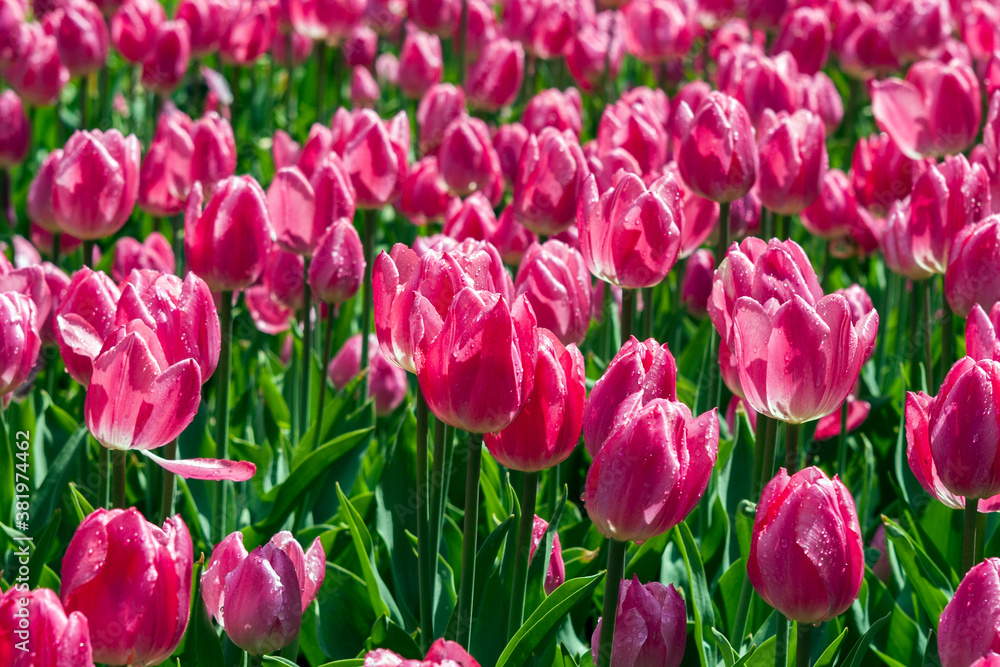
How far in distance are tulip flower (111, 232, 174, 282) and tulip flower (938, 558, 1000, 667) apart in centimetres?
191

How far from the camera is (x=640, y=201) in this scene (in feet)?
6.09

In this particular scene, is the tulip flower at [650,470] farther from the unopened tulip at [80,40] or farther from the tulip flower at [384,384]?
the unopened tulip at [80,40]

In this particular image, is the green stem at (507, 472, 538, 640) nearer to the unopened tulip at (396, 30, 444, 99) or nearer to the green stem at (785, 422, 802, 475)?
the green stem at (785, 422, 802, 475)

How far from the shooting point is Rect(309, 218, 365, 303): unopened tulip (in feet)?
7.32

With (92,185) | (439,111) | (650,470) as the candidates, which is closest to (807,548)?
(650,470)

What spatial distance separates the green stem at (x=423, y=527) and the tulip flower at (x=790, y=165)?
1.05 metres

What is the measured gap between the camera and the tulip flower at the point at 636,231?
1.86 m

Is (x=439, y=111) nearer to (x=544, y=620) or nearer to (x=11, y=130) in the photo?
(x=11, y=130)

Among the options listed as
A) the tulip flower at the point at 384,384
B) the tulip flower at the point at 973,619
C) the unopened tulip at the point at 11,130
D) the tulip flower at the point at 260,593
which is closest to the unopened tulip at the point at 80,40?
the unopened tulip at the point at 11,130

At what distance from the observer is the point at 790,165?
2359mm

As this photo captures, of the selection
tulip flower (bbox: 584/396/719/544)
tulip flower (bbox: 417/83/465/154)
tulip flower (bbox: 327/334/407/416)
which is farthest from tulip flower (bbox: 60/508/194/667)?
tulip flower (bbox: 417/83/465/154)

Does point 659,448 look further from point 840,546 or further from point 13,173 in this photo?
point 13,173

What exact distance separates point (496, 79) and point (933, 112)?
1.45 m

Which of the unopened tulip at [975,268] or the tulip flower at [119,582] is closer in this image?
the tulip flower at [119,582]
